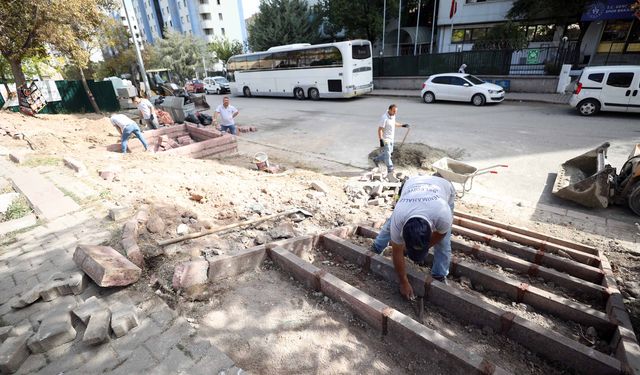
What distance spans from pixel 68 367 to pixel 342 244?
8.55ft

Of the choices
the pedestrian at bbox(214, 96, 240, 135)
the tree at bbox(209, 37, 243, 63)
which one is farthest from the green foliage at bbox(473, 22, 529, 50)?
the tree at bbox(209, 37, 243, 63)

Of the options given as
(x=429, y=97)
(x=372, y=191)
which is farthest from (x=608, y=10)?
(x=372, y=191)

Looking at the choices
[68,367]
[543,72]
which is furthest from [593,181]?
A: [543,72]

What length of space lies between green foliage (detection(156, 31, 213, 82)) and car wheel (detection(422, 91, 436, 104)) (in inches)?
1232

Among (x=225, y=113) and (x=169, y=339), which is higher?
(x=225, y=113)

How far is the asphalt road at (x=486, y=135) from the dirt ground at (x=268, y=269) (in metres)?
1.44

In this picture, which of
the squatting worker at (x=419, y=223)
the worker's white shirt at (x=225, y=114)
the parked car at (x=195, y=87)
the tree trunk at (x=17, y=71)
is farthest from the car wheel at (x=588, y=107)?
Result: the parked car at (x=195, y=87)

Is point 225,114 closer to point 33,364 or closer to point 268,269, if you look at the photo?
point 268,269

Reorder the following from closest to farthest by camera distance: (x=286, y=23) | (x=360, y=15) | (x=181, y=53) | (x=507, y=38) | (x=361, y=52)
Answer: (x=361, y=52) < (x=507, y=38) < (x=360, y=15) < (x=286, y=23) < (x=181, y=53)

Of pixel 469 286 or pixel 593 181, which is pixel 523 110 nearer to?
pixel 593 181

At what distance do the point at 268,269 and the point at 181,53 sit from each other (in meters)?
40.0

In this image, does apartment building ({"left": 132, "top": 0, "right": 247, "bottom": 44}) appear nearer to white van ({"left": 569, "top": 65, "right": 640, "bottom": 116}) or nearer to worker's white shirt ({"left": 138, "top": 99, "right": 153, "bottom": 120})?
worker's white shirt ({"left": 138, "top": 99, "right": 153, "bottom": 120})

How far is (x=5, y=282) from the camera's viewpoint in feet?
9.91

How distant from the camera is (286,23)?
26.7m
